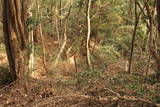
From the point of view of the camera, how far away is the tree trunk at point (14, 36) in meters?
5.83

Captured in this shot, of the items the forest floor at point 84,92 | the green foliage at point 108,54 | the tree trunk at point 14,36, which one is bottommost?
the green foliage at point 108,54

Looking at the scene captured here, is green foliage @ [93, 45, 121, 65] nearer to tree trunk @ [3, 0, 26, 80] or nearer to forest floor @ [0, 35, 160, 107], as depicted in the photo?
forest floor @ [0, 35, 160, 107]

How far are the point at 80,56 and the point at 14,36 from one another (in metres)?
10.3

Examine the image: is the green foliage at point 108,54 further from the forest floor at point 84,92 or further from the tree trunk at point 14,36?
the tree trunk at point 14,36

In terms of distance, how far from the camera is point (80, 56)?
52.9 feet

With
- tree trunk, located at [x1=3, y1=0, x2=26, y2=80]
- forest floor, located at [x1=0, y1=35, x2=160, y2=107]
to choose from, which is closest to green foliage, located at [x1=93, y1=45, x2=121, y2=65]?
forest floor, located at [x1=0, y1=35, x2=160, y2=107]

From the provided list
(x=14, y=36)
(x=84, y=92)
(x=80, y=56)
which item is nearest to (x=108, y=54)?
(x=80, y=56)

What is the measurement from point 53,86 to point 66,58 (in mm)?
8497

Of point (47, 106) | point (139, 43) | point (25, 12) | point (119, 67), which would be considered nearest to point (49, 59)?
point (119, 67)

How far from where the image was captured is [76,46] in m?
15.1

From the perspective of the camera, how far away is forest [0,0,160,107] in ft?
14.6

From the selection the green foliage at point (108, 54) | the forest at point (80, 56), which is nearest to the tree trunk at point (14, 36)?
the forest at point (80, 56)

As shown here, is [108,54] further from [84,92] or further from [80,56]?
[84,92]

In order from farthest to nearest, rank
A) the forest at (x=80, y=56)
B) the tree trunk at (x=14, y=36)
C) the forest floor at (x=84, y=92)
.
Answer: the tree trunk at (x=14, y=36) → the forest at (x=80, y=56) → the forest floor at (x=84, y=92)
